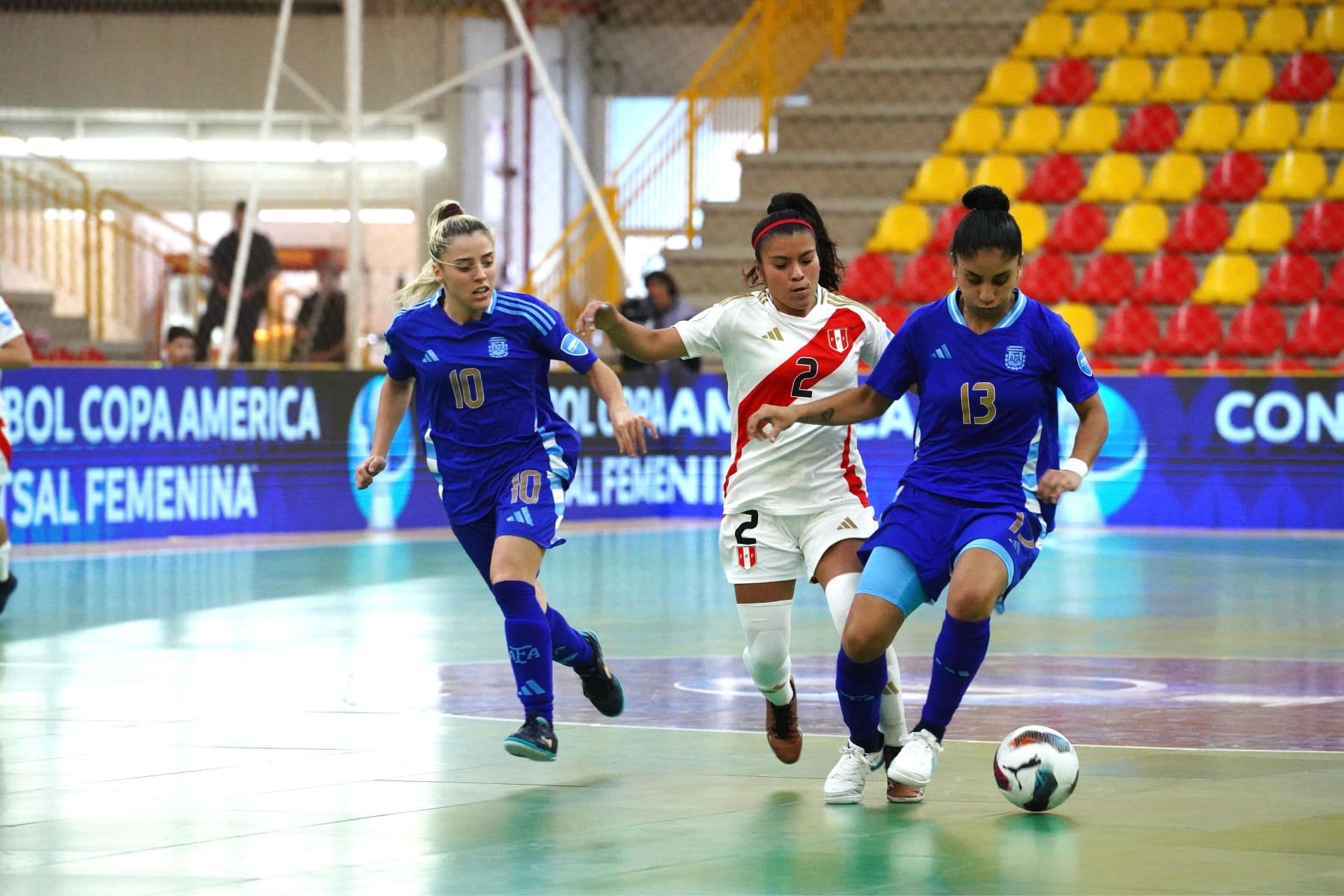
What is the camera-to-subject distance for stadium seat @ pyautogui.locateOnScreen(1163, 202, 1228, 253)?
21.7m

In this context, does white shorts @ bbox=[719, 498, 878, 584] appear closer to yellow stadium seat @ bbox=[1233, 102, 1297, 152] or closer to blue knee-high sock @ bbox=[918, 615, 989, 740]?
blue knee-high sock @ bbox=[918, 615, 989, 740]

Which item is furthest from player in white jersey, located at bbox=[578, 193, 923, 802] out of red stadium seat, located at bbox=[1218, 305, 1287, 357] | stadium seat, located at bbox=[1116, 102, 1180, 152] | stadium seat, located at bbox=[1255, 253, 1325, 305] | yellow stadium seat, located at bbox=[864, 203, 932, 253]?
stadium seat, located at bbox=[1116, 102, 1180, 152]

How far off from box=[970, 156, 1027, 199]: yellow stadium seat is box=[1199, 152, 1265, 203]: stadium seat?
6.53 feet

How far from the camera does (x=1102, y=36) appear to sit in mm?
24078

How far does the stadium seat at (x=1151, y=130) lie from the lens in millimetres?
22766

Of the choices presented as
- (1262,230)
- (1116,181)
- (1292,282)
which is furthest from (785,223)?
(1116,181)

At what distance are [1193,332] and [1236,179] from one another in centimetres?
230

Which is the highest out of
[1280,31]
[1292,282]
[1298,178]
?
[1280,31]

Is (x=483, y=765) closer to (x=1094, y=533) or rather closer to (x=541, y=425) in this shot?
(x=541, y=425)

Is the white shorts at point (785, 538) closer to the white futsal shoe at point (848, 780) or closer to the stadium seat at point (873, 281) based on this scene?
the white futsal shoe at point (848, 780)

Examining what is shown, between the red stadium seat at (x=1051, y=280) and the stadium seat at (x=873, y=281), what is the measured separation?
1.45 meters

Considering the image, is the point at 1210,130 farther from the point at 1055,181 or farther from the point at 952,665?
the point at 952,665

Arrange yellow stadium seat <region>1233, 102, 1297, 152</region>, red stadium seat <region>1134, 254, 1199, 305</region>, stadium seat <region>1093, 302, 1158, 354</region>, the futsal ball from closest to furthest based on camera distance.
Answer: the futsal ball, stadium seat <region>1093, 302, 1158, 354</region>, red stadium seat <region>1134, 254, 1199, 305</region>, yellow stadium seat <region>1233, 102, 1297, 152</region>

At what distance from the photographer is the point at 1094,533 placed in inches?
710
